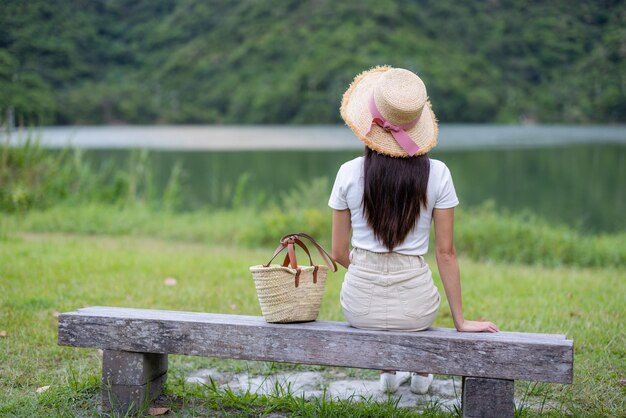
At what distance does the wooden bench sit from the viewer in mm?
2486

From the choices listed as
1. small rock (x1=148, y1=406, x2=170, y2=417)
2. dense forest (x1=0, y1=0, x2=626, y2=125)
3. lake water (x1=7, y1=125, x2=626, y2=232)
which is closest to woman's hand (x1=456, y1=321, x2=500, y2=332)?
small rock (x1=148, y1=406, x2=170, y2=417)

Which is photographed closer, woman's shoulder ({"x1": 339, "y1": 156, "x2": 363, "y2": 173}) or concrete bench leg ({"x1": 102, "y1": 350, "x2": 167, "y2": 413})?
woman's shoulder ({"x1": 339, "y1": 156, "x2": 363, "y2": 173})

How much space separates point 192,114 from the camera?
167 feet

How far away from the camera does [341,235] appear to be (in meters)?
2.75

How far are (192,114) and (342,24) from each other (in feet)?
41.5

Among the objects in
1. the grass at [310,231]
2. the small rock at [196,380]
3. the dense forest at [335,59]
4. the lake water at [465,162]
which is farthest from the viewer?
the dense forest at [335,59]

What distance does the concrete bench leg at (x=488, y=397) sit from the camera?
2535 mm

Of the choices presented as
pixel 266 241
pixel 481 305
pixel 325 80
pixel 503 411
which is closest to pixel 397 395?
pixel 503 411

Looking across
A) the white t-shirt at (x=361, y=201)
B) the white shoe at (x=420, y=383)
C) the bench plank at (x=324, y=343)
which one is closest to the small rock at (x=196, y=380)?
the bench plank at (x=324, y=343)

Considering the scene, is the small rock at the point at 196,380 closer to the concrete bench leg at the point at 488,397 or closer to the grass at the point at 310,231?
the concrete bench leg at the point at 488,397

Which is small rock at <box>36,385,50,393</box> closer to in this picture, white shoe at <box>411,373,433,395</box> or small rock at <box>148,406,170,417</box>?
small rock at <box>148,406,170,417</box>

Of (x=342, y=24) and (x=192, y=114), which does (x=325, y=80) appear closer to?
(x=342, y=24)

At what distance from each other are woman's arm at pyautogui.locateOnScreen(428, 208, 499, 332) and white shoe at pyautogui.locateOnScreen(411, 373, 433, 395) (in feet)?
2.24

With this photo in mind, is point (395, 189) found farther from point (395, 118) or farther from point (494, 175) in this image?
point (494, 175)
